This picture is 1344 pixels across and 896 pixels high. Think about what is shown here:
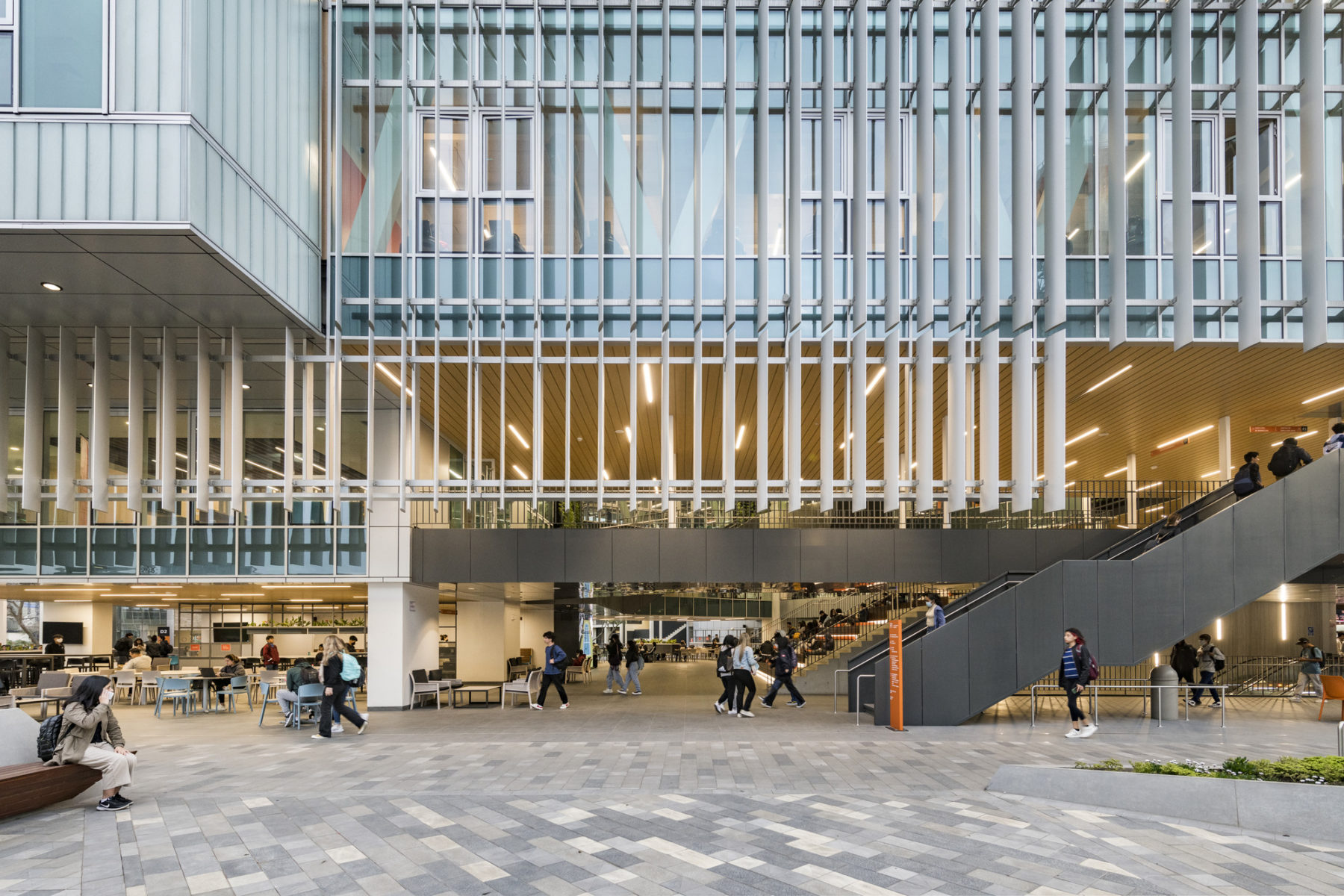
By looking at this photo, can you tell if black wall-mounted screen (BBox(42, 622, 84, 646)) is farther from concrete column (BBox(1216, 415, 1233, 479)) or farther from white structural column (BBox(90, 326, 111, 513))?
concrete column (BBox(1216, 415, 1233, 479))

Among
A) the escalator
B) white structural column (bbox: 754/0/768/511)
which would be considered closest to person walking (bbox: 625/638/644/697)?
the escalator

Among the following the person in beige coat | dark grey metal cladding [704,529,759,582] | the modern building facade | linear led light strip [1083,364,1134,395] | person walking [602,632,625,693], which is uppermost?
the modern building facade

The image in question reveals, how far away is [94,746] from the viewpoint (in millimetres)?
8867

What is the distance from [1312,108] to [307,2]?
15050mm

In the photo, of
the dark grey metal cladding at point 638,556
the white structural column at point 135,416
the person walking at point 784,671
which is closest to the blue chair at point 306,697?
the white structural column at point 135,416

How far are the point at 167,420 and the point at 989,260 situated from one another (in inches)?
489

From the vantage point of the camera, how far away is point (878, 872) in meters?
6.70

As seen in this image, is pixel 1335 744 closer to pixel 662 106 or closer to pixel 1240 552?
pixel 1240 552

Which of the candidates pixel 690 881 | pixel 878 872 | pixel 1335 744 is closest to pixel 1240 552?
pixel 1335 744

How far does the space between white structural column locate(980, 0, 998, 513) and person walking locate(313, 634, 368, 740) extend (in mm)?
9887

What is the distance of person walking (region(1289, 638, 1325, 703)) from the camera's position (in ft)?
62.7

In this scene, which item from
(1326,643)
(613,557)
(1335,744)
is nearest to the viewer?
(1335,744)

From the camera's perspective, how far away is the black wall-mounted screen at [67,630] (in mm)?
26984

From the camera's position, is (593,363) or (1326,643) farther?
(1326,643)
